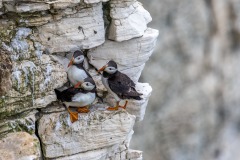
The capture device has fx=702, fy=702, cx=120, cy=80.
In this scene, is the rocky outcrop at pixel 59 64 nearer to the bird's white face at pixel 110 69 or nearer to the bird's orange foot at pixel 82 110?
the bird's orange foot at pixel 82 110

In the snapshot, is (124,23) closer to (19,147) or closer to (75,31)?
(75,31)

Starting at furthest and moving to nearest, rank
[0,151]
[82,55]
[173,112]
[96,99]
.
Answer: [173,112], [96,99], [82,55], [0,151]

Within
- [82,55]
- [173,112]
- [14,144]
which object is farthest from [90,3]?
[173,112]

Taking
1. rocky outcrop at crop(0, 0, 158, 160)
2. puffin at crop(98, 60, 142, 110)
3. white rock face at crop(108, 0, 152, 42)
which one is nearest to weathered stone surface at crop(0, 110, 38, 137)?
rocky outcrop at crop(0, 0, 158, 160)

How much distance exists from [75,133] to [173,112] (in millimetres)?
18673

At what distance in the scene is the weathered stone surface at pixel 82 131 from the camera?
36.1ft

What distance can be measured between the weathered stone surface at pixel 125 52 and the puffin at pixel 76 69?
44cm

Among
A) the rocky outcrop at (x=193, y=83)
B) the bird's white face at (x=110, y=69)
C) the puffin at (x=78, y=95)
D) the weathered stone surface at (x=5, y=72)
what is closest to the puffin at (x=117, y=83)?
the bird's white face at (x=110, y=69)

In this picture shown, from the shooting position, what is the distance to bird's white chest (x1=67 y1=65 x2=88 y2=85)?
10.9 m

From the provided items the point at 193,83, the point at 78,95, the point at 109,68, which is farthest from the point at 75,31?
the point at 193,83

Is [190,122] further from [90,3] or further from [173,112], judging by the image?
[90,3]

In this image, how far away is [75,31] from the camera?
1088cm

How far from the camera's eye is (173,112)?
29562 mm

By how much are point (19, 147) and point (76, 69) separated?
1525 millimetres
